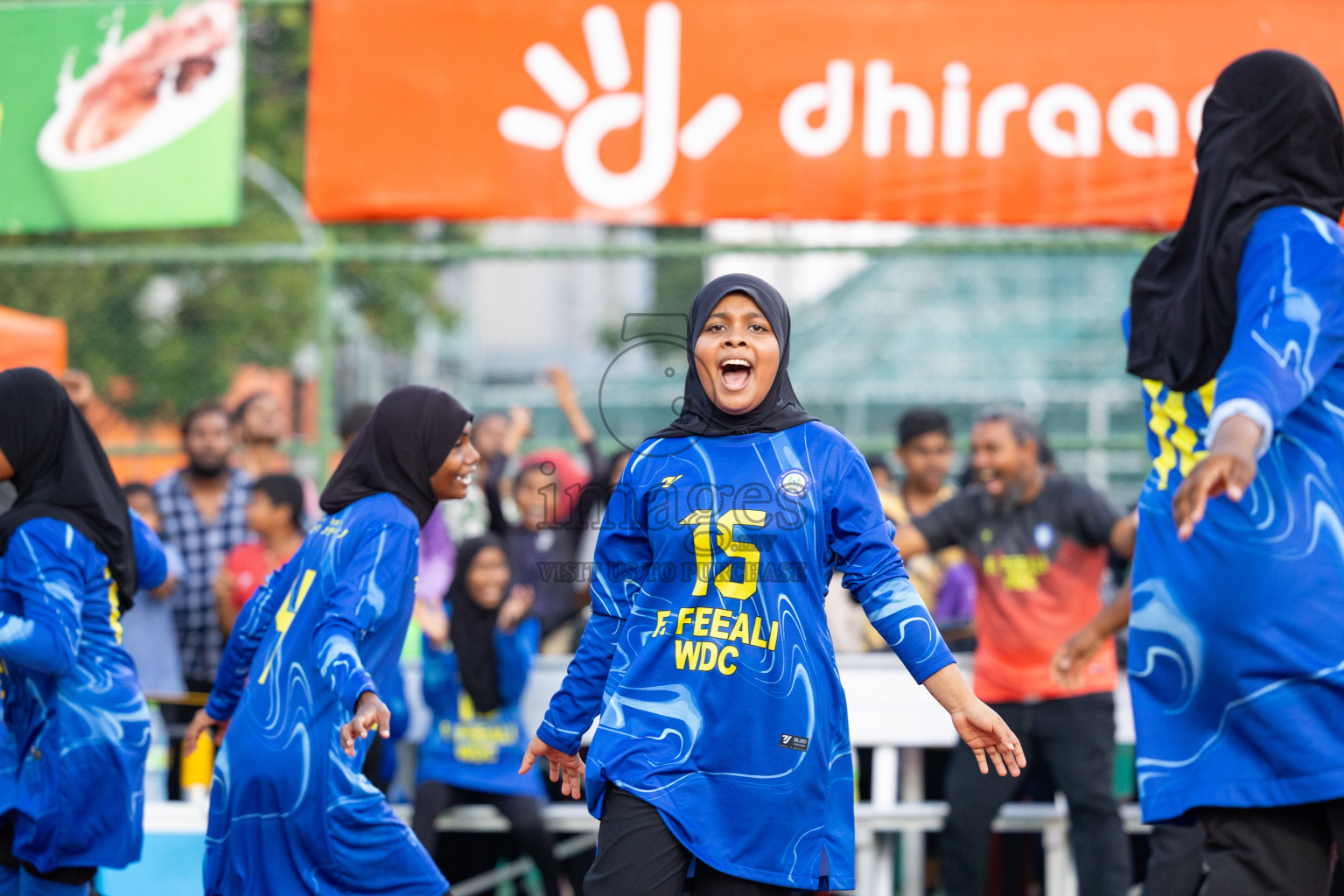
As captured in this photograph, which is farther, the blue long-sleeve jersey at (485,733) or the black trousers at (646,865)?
the blue long-sleeve jersey at (485,733)

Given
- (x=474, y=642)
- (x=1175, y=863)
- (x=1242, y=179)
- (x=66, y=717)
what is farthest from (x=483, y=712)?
(x=1242, y=179)

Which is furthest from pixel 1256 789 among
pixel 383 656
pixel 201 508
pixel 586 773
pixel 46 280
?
pixel 46 280

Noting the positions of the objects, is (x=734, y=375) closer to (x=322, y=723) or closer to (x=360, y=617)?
(x=360, y=617)

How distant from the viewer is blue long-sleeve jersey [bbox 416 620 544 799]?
17.8 feet

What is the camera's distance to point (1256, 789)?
2.72 metres

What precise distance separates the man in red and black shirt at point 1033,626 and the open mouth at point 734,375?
2273mm

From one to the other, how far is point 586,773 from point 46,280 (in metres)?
12.0

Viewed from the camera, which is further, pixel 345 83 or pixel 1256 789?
pixel 345 83

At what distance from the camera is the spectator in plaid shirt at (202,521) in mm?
6316

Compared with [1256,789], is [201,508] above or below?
above

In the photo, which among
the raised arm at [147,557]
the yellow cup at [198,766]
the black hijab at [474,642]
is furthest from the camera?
the yellow cup at [198,766]

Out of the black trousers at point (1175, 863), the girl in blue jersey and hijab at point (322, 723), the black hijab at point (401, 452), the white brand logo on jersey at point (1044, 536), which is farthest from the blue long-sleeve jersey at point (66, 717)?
the white brand logo on jersey at point (1044, 536)

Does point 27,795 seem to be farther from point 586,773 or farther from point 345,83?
point 345,83

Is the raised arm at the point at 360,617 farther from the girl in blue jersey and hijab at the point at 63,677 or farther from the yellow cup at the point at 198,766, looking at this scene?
the yellow cup at the point at 198,766
